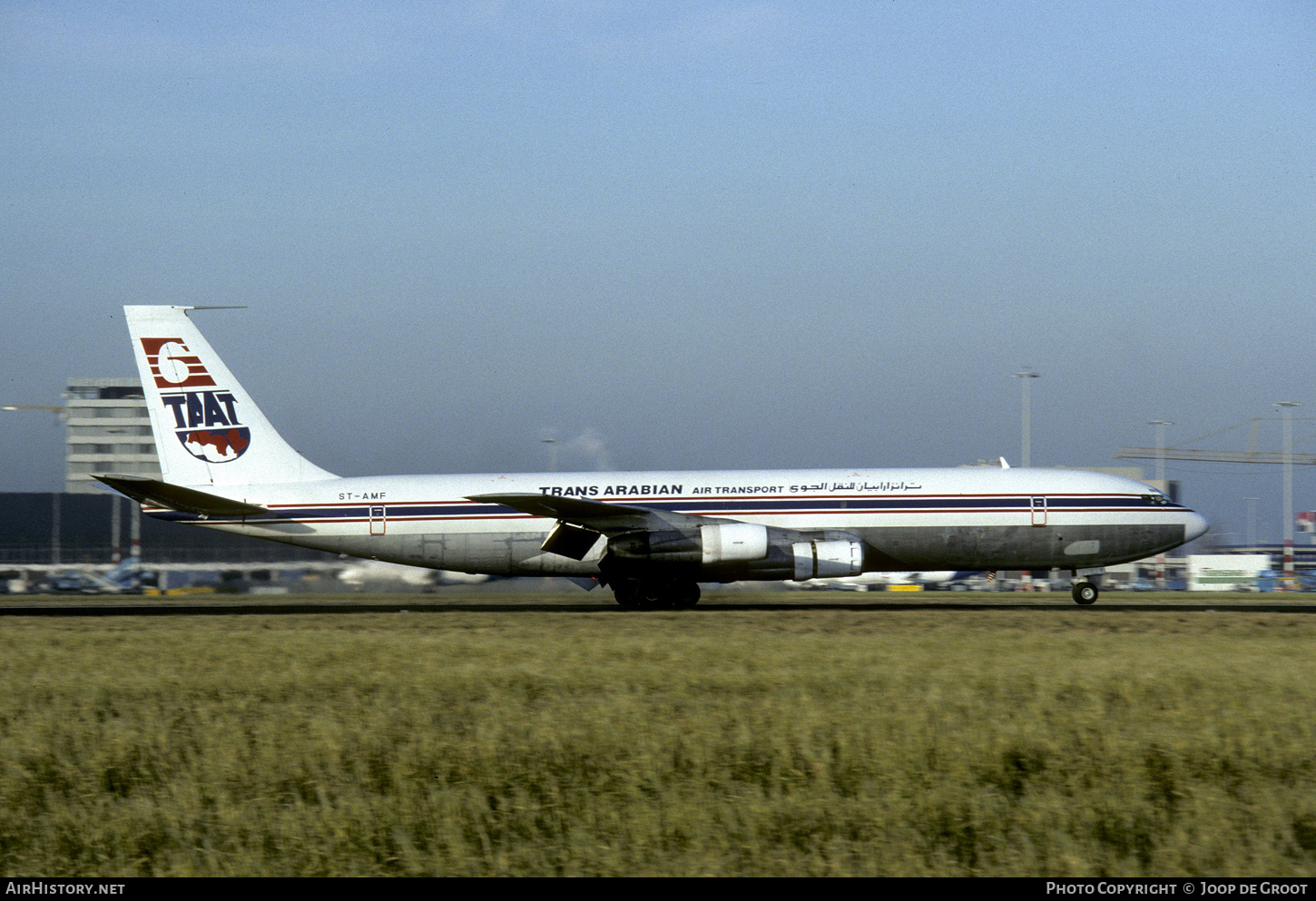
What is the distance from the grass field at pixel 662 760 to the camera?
8289mm

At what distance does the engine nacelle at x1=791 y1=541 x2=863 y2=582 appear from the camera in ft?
107

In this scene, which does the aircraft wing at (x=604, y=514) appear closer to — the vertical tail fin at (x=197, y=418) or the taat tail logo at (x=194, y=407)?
the vertical tail fin at (x=197, y=418)

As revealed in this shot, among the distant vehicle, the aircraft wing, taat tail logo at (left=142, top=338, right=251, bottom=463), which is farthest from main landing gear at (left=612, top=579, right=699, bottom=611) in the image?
the distant vehicle

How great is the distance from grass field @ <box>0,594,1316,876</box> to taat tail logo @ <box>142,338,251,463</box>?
14314mm

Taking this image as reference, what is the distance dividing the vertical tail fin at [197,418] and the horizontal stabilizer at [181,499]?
1.06 m

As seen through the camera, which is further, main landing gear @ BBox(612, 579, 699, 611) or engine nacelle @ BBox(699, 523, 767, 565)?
main landing gear @ BBox(612, 579, 699, 611)

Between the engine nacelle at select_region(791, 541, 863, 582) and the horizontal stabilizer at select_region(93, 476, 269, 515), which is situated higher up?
the horizontal stabilizer at select_region(93, 476, 269, 515)

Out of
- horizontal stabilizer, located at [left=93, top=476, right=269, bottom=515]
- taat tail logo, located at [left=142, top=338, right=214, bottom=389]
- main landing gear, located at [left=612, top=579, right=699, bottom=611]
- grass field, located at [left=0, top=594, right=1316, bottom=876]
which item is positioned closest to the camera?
grass field, located at [left=0, top=594, right=1316, bottom=876]

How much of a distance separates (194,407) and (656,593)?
14.1m

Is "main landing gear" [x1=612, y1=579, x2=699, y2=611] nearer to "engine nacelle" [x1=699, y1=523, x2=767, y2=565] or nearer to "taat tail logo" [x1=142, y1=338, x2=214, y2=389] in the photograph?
"engine nacelle" [x1=699, y1=523, x2=767, y2=565]

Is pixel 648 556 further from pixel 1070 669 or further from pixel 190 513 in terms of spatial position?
pixel 1070 669

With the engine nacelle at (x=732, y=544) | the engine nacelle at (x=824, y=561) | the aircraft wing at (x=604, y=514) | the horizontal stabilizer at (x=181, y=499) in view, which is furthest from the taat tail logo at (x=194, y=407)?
the engine nacelle at (x=824, y=561)

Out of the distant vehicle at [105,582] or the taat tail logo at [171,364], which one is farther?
the distant vehicle at [105,582]
